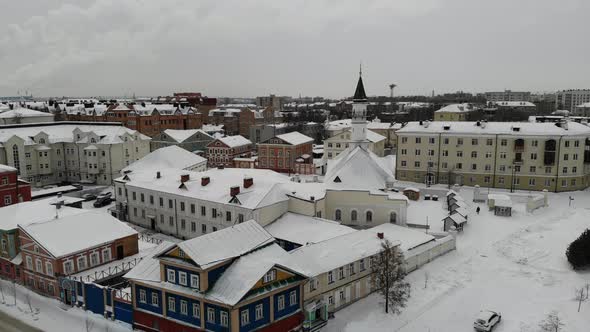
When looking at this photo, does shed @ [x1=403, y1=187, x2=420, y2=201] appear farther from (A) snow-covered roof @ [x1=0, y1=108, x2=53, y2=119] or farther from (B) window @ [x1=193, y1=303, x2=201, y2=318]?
(A) snow-covered roof @ [x1=0, y1=108, x2=53, y2=119]

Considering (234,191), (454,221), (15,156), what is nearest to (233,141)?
(15,156)

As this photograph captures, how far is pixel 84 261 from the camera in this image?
1191 inches

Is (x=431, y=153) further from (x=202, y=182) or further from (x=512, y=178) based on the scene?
(x=202, y=182)

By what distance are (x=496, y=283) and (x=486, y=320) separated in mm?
6575

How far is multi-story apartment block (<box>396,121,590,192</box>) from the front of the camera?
2087 inches

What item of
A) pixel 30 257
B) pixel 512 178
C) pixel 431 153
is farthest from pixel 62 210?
pixel 512 178

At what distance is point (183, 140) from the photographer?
255 ft

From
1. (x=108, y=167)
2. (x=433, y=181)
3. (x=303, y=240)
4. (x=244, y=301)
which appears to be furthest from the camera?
(x=108, y=167)

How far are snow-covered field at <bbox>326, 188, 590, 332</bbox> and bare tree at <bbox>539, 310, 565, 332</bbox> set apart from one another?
287mm

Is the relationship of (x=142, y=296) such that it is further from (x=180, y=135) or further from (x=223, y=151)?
(x=180, y=135)

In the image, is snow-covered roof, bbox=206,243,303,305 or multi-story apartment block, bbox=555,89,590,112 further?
multi-story apartment block, bbox=555,89,590,112

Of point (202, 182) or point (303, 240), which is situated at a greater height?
point (202, 182)

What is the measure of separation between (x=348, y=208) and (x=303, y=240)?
29.6 ft

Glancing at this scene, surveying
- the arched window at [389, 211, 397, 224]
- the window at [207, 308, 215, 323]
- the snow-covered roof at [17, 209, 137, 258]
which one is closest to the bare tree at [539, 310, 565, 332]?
the arched window at [389, 211, 397, 224]
